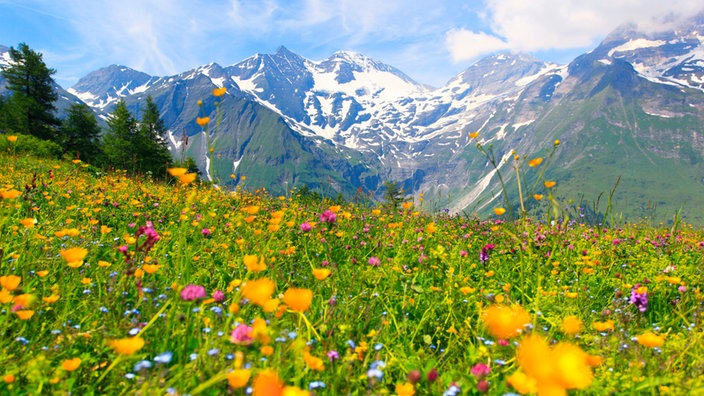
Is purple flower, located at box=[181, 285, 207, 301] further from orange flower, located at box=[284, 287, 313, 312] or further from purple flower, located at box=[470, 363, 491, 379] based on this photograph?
purple flower, located at box=[470, 363, 491, 379]

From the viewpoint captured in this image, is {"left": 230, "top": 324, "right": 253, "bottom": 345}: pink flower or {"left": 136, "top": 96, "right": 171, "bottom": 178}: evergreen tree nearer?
{"left": 230, "top": 324, "right": 253, "bottom": 345}: pink flower

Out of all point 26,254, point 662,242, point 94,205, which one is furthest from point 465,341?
point 94,205

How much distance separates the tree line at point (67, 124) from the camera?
41219mm

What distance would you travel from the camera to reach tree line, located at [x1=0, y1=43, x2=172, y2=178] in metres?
41.2

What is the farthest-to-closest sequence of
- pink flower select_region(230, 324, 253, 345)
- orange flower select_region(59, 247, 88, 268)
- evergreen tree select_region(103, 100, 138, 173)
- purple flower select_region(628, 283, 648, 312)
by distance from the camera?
evergreen tree select_region(103, 100, 138, 173) → purple flower select_region(628, 283, 648, 312) → orange flower select_region(59, 247, 88, 268) → pink flower select_region(230, 324, 253, 345)

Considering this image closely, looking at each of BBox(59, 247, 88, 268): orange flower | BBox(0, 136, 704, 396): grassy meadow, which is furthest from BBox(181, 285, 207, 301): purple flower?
BBox(59, 247, 88, 268): orange flower

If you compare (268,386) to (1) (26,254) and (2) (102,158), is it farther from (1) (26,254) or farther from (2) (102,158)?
(2) (102,158)

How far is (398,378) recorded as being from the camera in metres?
2.22

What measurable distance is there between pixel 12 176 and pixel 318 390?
30.4 feet

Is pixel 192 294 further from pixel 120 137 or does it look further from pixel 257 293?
pixel 120 137

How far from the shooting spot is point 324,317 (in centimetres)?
241

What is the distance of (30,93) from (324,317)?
53954mm

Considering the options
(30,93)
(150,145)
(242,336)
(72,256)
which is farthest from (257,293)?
(30,93)

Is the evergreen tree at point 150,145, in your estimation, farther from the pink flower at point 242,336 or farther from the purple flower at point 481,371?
the purple flower at point 481,371
